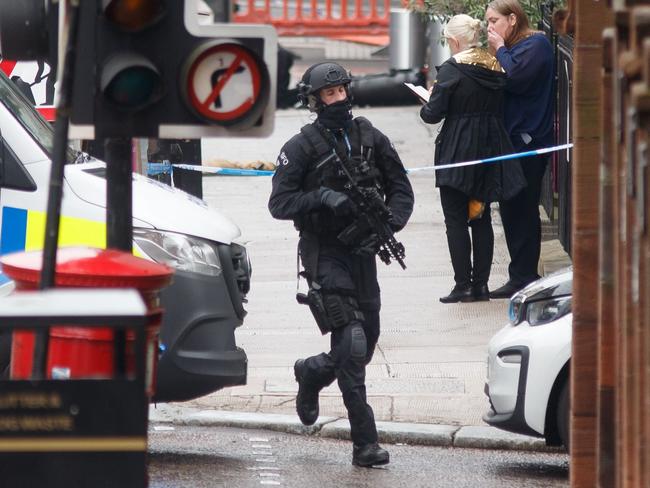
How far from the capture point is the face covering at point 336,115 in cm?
762

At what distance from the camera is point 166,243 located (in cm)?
741

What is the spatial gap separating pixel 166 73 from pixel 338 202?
6.61 ft

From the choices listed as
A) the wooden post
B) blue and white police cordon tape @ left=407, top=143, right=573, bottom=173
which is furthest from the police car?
blue and white police cordon tape @ left=407, top=143, right=573, bottom=173

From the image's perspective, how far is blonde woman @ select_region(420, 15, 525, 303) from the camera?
11.0 meters

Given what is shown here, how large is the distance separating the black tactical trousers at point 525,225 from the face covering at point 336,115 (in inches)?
155

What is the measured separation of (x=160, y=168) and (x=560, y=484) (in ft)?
17.9

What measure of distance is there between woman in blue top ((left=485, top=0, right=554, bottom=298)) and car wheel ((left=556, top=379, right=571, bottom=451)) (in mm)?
4327

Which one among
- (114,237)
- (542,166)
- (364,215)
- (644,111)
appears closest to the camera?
(644,111)

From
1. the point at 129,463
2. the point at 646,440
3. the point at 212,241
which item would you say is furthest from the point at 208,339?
the point at 646,440

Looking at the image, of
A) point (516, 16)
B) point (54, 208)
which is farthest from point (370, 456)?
point (516, 16)

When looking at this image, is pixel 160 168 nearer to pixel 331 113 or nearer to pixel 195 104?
pixel 331 113

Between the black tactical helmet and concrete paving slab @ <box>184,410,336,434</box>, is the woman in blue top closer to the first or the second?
concrete paving slab @ <box>184,410,336,434</box>

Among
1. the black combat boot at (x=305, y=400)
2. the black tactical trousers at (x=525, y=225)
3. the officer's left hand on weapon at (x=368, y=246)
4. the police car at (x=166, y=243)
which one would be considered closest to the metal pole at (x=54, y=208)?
the police car at (x=166, y=243)

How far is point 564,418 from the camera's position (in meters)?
7.05
